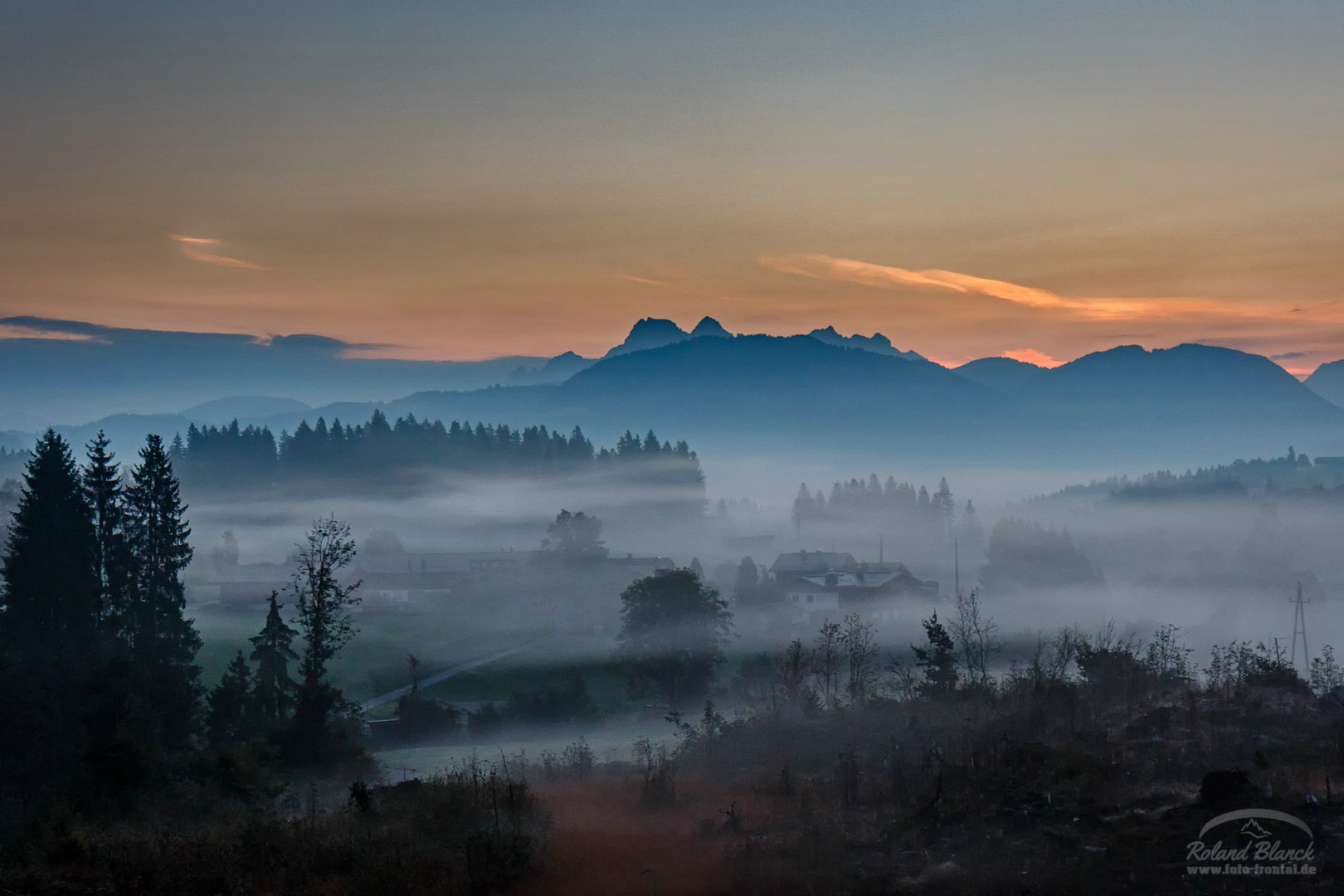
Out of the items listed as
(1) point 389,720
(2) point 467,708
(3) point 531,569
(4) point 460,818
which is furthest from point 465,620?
(4) point 460,818

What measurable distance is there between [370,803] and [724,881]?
675 cm

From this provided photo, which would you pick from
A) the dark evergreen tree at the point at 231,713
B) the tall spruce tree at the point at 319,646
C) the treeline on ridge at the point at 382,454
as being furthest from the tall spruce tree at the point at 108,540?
the treeline on ridge at the point at 382,454

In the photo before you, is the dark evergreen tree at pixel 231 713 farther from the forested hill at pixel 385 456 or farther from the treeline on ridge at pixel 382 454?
the treeline on ridge at pixel 382 454

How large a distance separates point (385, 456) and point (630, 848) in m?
147

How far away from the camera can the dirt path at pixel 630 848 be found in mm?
13562

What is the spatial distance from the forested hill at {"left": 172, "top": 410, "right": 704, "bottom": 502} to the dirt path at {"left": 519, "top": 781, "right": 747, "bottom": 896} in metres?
130

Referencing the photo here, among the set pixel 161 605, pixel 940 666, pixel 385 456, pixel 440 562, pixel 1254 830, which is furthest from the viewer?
pixel 385 456

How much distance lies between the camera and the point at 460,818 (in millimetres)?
15758

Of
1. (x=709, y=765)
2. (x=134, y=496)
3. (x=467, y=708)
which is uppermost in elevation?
(x=134, y=496)

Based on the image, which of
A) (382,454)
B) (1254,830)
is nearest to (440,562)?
(382,454)

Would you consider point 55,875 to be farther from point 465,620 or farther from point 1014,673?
point 465,620

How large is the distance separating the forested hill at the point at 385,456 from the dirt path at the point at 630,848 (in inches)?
5104

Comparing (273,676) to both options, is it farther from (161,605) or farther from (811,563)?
(811,563)

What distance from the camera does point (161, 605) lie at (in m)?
39.5
